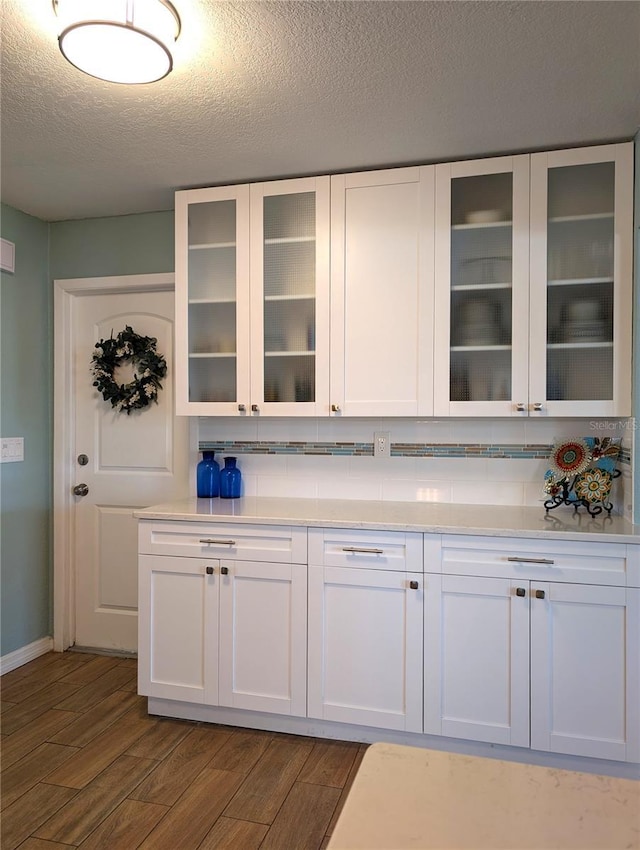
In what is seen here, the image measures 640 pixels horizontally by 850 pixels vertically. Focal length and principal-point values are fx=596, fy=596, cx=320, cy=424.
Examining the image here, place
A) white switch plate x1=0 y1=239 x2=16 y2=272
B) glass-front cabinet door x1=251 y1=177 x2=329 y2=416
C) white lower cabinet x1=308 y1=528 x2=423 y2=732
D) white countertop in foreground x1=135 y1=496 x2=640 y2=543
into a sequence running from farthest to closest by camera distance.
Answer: white switch plate x1=0 y1=239 x2=16 y2=272 < glass-front cabinet door x1=251 y1=177 x2=329 y2=416 < white lower cabinet x1=308 y1=528 x2=423 y2=732 < white countertop in foreground x1=135 y1=496 x2=640 y2=543

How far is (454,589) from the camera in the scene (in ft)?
7.62

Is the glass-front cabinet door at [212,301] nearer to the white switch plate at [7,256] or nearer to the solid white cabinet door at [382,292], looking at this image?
the solid white cabinet door at [382,292]

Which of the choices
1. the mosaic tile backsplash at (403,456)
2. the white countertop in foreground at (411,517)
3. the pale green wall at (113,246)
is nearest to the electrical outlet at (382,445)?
the mosaic tile backsplash at (403,456)

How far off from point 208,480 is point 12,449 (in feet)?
3.69

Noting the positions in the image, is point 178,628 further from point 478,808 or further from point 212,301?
point 478,808

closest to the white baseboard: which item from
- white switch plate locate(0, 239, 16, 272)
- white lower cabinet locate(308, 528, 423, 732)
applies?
white lower cabinet locate(308, 528, 423, 732)

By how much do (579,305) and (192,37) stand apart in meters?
1.75

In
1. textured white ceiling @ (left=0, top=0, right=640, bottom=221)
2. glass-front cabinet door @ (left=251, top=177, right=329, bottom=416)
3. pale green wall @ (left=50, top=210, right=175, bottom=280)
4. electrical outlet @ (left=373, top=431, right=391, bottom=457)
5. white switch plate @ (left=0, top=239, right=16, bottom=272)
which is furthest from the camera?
pale green wall @ (left=50, top=210, right=175, bottom=280)

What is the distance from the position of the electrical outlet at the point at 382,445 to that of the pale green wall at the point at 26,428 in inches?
77.2

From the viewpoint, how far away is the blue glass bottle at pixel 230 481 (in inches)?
121

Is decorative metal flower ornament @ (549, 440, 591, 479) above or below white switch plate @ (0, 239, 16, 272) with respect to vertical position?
below

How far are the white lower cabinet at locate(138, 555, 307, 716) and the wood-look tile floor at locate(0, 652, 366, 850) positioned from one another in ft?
0.54

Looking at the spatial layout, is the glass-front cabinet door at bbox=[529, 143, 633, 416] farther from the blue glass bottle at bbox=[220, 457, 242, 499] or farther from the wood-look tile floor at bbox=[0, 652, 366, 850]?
the wood-look tile floor at bbox=[0, 652, 366, 850]

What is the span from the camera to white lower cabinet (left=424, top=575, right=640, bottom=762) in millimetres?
2164
